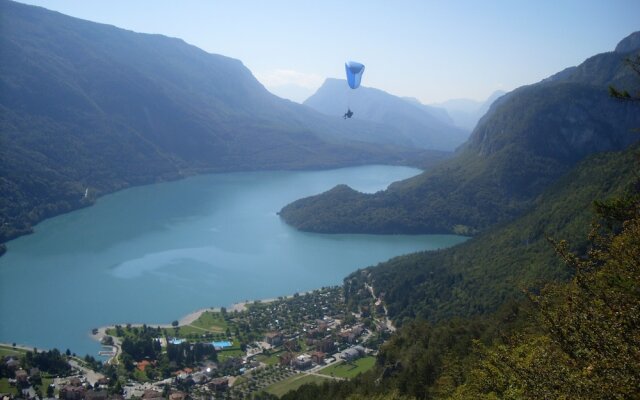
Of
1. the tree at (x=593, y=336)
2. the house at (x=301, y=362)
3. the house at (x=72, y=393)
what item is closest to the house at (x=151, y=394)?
the house at (x=72, y=393)

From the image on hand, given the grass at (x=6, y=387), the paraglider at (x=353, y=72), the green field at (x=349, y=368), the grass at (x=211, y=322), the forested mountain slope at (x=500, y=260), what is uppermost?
the paraglider at (x=353, y=72)

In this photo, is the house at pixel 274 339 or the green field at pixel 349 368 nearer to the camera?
the green field at pixel 349 368

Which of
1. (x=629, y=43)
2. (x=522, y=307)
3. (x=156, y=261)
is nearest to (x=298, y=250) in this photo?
(x=156, y=261)

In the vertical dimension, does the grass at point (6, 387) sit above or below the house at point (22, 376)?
below

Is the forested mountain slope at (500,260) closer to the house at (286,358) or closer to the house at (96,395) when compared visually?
the house at (286,358)

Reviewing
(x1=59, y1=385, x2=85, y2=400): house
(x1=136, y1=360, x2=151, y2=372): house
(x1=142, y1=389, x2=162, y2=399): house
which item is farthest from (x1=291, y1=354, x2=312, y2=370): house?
(x1=59, y1=385, x2=85, y2=400): house

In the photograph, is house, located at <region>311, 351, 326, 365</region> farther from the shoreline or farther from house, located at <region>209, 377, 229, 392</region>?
the shoreline

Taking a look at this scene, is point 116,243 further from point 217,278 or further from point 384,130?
point 384,130
